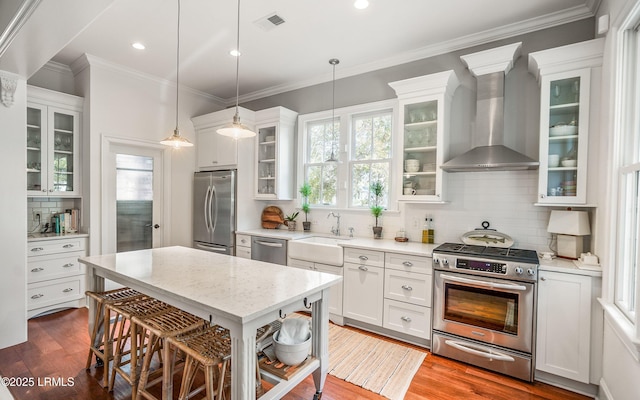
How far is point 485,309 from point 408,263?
722 millimetres

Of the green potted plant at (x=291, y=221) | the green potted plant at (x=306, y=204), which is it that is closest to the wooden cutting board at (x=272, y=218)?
the green potted plant at (x=291, y=221)

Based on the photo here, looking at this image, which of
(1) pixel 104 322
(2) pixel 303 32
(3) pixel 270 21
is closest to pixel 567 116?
(2) pixel 303 32

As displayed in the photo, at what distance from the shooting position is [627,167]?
189 centimetres

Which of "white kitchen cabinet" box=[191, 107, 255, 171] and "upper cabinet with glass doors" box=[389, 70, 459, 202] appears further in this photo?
"white kitchen cabinet" box=[191, 107, 255, 171]

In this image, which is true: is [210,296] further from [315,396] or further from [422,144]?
[422,144]

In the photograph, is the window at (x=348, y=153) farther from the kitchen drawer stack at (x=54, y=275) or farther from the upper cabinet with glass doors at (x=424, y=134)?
the kitchen drawer stack at (x=54, y=275)

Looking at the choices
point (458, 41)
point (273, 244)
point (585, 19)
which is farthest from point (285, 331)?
point (585, 19)

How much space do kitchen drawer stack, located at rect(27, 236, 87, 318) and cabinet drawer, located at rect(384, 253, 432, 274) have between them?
3.67 meters

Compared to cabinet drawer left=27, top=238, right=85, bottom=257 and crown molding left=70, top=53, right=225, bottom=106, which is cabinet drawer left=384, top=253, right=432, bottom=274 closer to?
cabinet drawer left=27, top=238, right=85, bottom=257

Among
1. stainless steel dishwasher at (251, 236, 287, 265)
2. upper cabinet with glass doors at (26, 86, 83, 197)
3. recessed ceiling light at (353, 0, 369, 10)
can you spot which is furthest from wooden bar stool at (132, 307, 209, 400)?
upper cabinet with glass doors at (26, 86, 83, 197)

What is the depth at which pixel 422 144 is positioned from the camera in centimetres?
330

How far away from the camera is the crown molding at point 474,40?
2.73 meters

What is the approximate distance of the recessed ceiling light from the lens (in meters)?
2.63

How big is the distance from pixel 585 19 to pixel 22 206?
5.40 m
